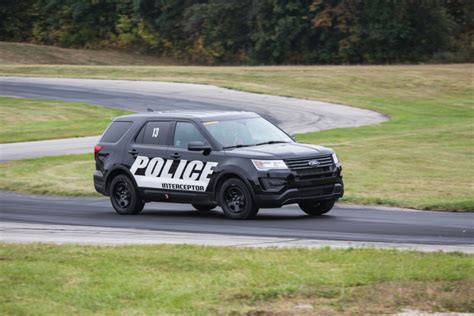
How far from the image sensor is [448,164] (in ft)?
82.0

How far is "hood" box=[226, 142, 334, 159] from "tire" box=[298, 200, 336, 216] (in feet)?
2.83

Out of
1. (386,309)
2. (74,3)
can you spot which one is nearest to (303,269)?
(386,309)

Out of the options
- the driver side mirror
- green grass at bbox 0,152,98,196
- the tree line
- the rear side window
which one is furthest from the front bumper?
the tree line

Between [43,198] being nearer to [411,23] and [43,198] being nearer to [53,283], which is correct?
[53,283]

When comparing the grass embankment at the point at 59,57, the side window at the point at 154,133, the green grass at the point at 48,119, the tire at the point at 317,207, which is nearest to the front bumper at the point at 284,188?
the tire at the point at 317,207

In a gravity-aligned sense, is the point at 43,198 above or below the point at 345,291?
below

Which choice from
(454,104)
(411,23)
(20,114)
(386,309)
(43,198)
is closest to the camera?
(386,309)

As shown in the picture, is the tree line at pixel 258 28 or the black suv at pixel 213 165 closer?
the black suv at pixel 213 165

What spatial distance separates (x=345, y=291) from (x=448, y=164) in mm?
15971

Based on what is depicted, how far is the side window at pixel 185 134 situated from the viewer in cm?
1730

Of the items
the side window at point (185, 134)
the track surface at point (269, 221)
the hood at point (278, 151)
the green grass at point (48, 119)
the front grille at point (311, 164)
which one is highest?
the side window at point (185, 134)

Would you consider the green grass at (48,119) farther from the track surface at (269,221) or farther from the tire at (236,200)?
the tire at (236,200)

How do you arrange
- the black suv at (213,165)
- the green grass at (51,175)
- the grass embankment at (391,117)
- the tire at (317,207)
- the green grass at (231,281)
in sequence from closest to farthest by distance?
the green grass at (231,281), the black suv at (213,165), the tire at (317,207), the grass embankment at (391,117), the green grass at (51,175)

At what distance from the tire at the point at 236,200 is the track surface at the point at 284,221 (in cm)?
18
